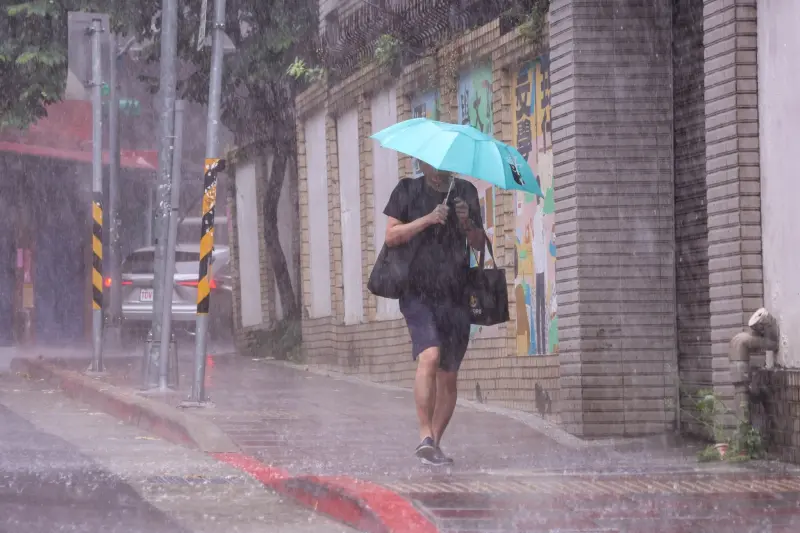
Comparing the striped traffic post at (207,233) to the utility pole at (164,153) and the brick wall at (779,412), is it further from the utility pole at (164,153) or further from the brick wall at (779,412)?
the brick wall at (779,412)

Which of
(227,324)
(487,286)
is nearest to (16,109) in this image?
(227,324)

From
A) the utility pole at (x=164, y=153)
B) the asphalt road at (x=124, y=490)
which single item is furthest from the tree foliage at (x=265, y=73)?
the asphalt road at (x=124, y=490)

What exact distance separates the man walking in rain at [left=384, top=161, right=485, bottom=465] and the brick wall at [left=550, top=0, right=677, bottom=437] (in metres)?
1.80

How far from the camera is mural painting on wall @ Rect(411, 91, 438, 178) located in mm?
14723

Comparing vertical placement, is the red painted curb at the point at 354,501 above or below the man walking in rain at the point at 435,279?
below

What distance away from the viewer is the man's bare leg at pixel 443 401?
28.9 feet

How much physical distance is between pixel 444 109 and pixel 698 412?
4997 millimetres

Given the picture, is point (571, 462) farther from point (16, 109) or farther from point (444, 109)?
point (16, 109)

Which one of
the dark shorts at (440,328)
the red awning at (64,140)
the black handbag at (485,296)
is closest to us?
the dark shorts at (440,328)

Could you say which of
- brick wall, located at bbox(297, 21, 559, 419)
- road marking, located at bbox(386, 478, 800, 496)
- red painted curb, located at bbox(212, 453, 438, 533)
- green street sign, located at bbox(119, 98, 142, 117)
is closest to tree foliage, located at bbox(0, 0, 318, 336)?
brick wall, located at bbox(297, 21, 559, 419)

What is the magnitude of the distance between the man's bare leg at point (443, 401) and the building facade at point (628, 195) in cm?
151

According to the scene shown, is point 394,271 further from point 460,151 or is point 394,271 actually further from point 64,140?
point 64,140

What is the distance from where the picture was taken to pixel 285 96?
2227 cm

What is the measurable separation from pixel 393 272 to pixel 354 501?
200cm
